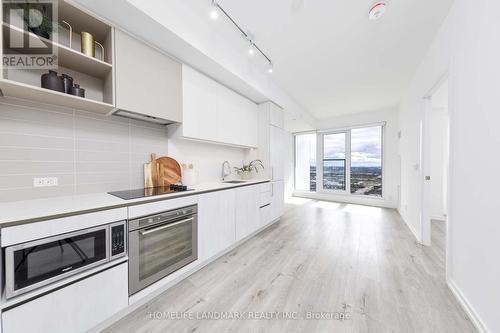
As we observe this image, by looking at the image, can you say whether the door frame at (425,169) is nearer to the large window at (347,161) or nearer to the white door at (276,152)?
the white door at (276,152)

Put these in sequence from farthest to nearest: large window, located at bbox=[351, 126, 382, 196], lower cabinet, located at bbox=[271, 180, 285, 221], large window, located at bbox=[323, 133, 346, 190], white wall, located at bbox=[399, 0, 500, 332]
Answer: large window, located at bbox=[323, 133, 346, 190] → large window, located at bbox=[351, 126, 382, 196] → lower cabinet, located at bbox=[271, 180, 285, 221] → white wall, located at bbox=[399, 0, 500, 332]

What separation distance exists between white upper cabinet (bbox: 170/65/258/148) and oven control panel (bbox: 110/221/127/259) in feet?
3.78

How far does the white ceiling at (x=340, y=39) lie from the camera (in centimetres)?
176

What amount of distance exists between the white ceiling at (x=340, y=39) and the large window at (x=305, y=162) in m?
2.85

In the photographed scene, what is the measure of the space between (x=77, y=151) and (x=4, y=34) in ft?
2.74

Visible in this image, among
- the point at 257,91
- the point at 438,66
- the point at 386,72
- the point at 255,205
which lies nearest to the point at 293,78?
the point at 257,91

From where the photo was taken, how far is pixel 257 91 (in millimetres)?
2887

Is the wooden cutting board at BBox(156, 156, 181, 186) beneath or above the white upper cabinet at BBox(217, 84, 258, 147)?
beneath

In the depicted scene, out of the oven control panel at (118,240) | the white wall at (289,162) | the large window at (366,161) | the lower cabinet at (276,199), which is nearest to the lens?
the oven control panel at (118,240)

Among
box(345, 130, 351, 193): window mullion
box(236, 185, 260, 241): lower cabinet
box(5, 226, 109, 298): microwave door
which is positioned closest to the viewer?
box(5, 226, 109, 298): microwave door

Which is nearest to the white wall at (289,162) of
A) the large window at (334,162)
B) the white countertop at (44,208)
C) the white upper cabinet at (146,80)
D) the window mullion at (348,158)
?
the large window at (334,162)

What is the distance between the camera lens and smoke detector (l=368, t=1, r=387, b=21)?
1649mm

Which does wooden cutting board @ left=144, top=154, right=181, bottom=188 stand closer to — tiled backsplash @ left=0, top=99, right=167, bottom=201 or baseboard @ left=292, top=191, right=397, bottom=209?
tiled backsplash @ left=0, top=99, right=167, bottom=201

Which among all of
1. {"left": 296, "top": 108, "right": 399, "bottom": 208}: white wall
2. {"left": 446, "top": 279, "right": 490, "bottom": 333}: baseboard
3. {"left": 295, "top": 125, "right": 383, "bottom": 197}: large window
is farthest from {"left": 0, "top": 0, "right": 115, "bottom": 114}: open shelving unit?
{"left": 296, "top": 108, "right": 399, "bottom": 208}: white wall
